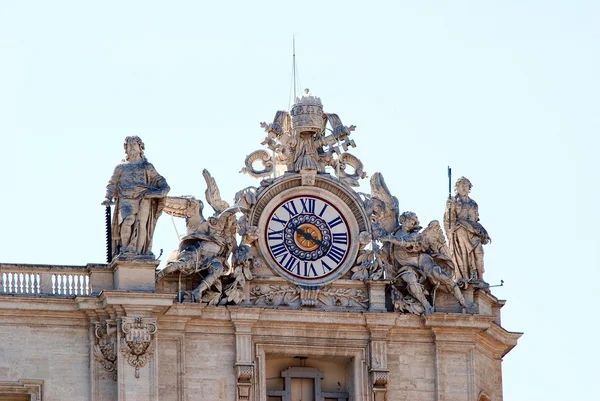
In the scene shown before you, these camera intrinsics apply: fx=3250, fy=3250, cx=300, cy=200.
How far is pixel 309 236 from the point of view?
172 ft

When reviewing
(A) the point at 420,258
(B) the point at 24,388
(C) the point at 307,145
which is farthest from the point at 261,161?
(B) the point at 24,388

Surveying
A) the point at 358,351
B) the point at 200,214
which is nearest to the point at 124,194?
the point at 200,214

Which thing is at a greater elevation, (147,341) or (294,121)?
(294,121)

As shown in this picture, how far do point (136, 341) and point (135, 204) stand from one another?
2258 mm

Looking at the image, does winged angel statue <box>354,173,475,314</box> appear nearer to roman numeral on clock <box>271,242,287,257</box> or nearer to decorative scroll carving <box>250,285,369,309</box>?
decorative scroll carving <box>250,285,369,309</box>

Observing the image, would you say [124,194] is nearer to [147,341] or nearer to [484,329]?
[147,341]

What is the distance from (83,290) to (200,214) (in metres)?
2.33

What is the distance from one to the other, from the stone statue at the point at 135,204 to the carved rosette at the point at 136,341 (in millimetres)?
1124

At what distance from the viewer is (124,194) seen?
2028 inches

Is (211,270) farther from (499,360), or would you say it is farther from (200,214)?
(499,360)

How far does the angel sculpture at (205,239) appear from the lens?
5153 cm

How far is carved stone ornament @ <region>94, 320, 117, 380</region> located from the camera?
167 feet

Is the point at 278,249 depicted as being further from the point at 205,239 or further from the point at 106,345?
the point at 106,345

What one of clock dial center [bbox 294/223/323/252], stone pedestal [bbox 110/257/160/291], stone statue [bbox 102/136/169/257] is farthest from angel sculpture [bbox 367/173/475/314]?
stone pedestal [bbox 110/257/160/291]
